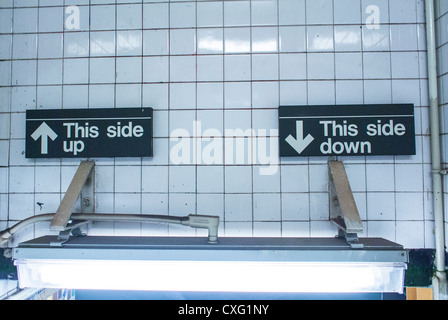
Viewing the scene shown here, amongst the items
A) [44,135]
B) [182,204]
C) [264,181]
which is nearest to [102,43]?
[44,135]

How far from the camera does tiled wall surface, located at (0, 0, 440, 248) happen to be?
1699 millimetres

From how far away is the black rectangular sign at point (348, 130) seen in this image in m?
1.64

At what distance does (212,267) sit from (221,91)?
3.64 ft

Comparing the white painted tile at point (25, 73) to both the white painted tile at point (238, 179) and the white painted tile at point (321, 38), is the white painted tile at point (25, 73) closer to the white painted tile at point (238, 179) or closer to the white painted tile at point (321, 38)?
the white painted tile at point (238, 179)

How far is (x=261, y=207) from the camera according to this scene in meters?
1.71

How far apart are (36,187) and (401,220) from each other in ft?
8.17

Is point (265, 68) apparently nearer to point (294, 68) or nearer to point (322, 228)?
point (294, 68)

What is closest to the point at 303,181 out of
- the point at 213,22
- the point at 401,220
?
the point at 401,220

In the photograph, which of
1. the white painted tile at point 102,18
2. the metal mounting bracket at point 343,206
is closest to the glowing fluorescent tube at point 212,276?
the metal mounting bracket at point 343,206

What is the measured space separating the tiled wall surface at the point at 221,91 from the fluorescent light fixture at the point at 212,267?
0.42 metres
